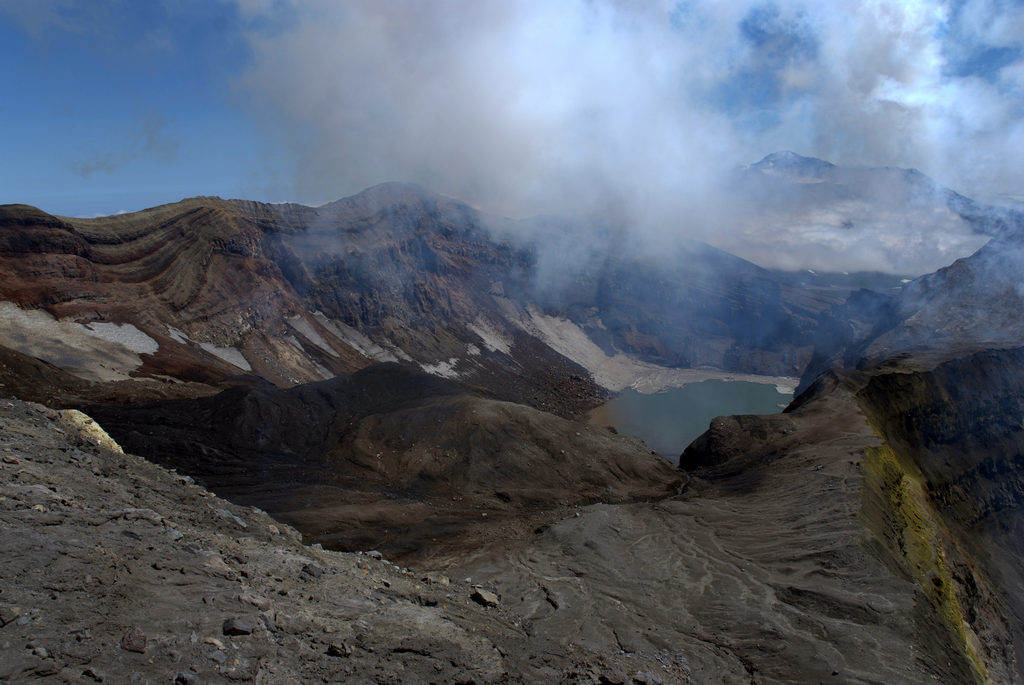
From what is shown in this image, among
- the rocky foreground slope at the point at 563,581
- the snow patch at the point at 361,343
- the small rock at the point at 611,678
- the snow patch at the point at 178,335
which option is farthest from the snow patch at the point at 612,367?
the small rock at the point at 611,678

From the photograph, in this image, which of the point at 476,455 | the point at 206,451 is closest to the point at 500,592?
the point at 476,455

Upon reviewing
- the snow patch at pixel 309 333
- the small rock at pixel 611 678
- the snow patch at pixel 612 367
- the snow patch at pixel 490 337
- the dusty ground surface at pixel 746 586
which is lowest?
the small rock at pixel 611 678

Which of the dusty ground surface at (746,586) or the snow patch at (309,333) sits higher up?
the snow patch at (309,333)

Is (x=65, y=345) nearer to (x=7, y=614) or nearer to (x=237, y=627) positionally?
(x=7, y=614)

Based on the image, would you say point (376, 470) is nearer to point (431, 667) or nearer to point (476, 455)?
point (476, 455)

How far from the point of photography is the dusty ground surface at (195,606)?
809 cm

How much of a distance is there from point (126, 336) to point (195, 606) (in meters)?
60.8

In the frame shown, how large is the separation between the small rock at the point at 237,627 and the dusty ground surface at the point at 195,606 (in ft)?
0.07

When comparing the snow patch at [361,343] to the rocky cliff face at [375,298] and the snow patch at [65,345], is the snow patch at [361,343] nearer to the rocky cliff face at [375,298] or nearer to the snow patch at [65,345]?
the rocky cliff face at [375,298]

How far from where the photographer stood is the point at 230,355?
227 feet

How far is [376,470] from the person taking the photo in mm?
39344

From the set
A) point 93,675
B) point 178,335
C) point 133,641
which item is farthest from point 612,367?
point 93,675

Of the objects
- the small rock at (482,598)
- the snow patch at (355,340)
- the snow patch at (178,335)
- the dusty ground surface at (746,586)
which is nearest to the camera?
the small rock at (482,598)

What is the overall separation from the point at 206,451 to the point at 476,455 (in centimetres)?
1578
